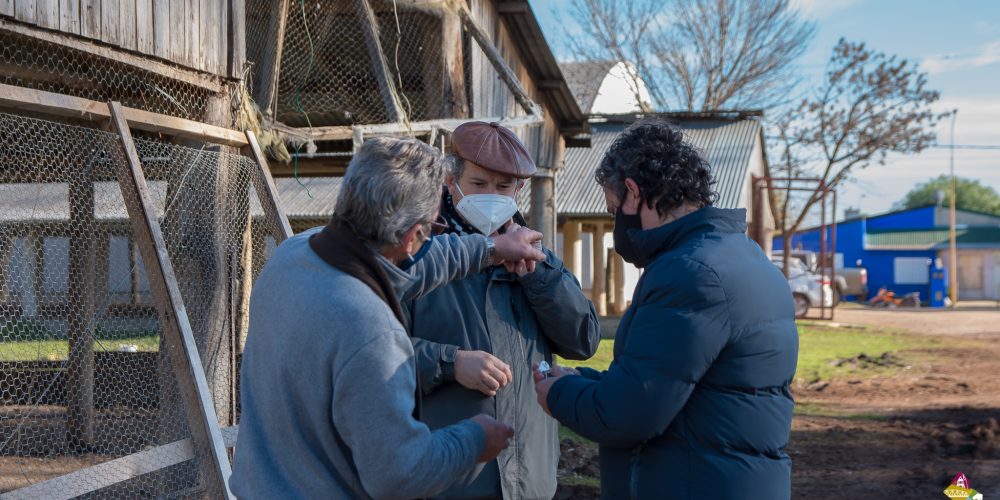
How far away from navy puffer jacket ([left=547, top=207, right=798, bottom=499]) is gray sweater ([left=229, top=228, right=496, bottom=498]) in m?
0.52

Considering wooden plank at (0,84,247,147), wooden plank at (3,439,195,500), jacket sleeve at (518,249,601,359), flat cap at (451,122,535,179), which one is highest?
wooden plank at (0,84,247,147)

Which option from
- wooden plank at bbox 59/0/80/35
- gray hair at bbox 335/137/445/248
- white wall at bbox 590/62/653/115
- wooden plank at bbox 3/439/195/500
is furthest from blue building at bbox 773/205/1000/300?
gray hair at bbox 335/137/445/248

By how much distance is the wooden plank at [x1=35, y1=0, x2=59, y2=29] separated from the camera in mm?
4707

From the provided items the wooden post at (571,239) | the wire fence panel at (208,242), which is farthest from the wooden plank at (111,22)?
the wooden post at (571,239)

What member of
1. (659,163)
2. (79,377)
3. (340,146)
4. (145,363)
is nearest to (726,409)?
(659,163)

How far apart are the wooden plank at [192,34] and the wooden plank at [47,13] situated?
1037 mm

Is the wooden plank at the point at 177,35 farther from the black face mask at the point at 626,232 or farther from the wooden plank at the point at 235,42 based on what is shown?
the black face mask at the point at 626,232

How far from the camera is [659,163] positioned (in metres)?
2.63

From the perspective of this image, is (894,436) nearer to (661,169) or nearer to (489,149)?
(489,149)

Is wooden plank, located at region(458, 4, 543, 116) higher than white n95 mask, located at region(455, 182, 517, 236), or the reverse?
wooden plank, located at region(458, 4, 543, 116)

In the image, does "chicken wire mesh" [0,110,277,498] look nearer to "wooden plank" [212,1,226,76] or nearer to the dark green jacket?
"wooden plank" [212,1,226,76]

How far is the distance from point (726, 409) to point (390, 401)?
3.19 ft

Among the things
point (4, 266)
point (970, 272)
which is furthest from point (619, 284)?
point (970, 272)

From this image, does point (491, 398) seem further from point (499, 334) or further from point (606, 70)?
point (606, 70)
